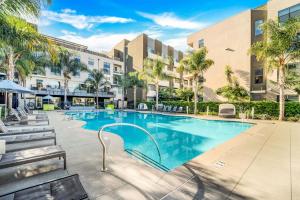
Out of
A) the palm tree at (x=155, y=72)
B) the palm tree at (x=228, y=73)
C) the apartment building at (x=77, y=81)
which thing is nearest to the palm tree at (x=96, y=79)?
the apartment building at (x=77, y=81)

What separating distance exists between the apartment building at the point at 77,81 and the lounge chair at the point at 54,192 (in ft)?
103

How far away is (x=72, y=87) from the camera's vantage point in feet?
117

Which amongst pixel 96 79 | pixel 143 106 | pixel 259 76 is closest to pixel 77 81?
pixel 96 79

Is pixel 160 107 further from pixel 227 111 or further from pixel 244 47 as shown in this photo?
pixel 244 47

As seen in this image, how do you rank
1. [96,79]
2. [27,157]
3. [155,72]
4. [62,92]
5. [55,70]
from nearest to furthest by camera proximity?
1. [27,157]
2. [155,72]
3. [55,70]
4. [62,92]
5. [96,79]

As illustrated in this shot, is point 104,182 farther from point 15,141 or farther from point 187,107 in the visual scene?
point 187,107

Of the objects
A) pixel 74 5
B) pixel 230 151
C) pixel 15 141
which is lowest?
pixel 230 151

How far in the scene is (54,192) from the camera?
2.37m

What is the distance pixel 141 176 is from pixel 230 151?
138 inches

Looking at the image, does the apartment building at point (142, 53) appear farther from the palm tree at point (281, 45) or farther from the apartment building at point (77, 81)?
the palm tree at point (281, 45)

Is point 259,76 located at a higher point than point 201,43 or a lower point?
lower

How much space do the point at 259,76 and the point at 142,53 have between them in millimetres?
23705

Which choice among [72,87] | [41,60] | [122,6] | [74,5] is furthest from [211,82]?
[72,87]

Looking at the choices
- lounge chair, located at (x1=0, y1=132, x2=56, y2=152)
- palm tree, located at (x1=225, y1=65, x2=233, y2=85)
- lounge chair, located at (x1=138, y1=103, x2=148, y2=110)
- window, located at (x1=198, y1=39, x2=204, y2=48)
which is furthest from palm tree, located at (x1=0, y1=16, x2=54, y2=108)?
window, located at (x1=198, y1=39, x2=204, y2=48)
